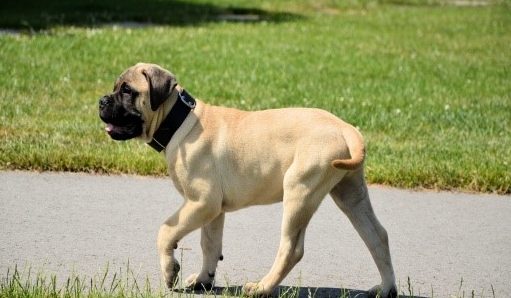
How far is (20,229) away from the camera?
6547 millimetres

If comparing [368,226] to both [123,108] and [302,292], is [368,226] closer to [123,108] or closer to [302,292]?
[302,292]

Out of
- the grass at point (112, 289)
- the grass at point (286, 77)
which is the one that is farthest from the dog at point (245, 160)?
the grass at point (286, 77)

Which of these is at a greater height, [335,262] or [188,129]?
[188,129]

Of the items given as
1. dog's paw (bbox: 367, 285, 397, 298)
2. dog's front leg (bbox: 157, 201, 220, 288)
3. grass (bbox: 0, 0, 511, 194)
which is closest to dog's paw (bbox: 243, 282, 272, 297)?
dog's front leg (bbox: 157, 201, 220, 288)

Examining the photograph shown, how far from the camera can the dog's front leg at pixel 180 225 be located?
17.4ft

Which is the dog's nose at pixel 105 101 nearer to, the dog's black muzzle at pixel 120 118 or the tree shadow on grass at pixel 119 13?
the dog's black muzzle at pixel 120 118

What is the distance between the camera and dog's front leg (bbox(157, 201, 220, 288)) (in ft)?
17.4

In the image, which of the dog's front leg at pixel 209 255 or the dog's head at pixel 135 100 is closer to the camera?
the dog's head at pixel 135 100

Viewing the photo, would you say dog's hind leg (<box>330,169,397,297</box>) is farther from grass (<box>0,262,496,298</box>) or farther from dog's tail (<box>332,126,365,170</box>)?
dog's tail (<box>332,126,365,170</box>)

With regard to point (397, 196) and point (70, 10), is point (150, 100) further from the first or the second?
point (70, 10)

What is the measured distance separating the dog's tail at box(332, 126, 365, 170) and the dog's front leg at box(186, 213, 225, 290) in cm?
87

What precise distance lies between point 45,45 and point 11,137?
15.7ft

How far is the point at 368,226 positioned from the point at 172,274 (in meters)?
1.08

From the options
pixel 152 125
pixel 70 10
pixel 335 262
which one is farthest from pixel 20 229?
pixel 70 10
